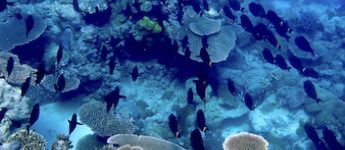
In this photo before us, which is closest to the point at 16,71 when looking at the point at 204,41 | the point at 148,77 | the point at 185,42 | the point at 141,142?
the point at 148,77

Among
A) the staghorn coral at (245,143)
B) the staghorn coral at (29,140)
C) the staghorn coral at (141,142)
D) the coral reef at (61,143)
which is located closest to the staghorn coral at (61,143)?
the coral reef at (61,143)

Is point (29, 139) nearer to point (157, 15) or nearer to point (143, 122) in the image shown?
point (143, 122)

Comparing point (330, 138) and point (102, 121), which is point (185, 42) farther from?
point (330, 138)

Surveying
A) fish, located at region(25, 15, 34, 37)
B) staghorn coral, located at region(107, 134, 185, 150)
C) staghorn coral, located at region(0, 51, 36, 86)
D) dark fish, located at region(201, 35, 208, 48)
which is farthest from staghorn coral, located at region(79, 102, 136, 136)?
dark fish, located at region(201, 35, 208, 48)

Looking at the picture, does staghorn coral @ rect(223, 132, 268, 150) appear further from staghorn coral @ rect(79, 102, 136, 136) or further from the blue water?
staghorn coral @ rect(79, 102, 136, 136)

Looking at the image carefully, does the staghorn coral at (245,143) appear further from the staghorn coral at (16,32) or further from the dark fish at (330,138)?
the staghorn coral at (16,32)

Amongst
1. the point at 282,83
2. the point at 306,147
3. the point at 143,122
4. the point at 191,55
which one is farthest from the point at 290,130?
the point at 143,122

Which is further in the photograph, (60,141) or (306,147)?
(306,147)
